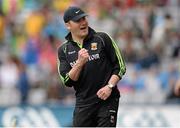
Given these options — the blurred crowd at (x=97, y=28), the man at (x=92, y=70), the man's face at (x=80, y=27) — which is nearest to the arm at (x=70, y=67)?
the man at (x=92, y=70)

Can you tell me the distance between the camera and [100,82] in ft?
26.5

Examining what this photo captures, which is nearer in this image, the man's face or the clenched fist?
the clenched fist

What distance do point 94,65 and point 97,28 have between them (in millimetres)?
8469

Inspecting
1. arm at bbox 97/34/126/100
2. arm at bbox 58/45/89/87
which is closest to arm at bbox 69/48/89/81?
arm at bbox 58/45/89/87

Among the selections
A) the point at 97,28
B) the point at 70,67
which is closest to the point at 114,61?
the point at 70,67

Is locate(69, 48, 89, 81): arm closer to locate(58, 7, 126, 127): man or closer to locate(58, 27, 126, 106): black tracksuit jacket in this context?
locate(58, 7, 126, 127): man

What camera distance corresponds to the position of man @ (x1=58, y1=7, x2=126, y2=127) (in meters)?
7.96

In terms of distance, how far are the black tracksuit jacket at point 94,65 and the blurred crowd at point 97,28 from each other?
647 cm

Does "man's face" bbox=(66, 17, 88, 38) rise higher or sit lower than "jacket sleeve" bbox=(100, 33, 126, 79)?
higher

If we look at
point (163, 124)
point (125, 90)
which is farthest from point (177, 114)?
point (125, 90)

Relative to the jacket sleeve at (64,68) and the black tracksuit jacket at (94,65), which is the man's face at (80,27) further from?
the jacket sleeve at (64,68)

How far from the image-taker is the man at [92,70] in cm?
796

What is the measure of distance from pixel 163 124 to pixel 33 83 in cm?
306

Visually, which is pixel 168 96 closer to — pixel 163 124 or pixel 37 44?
pixel 163 124
